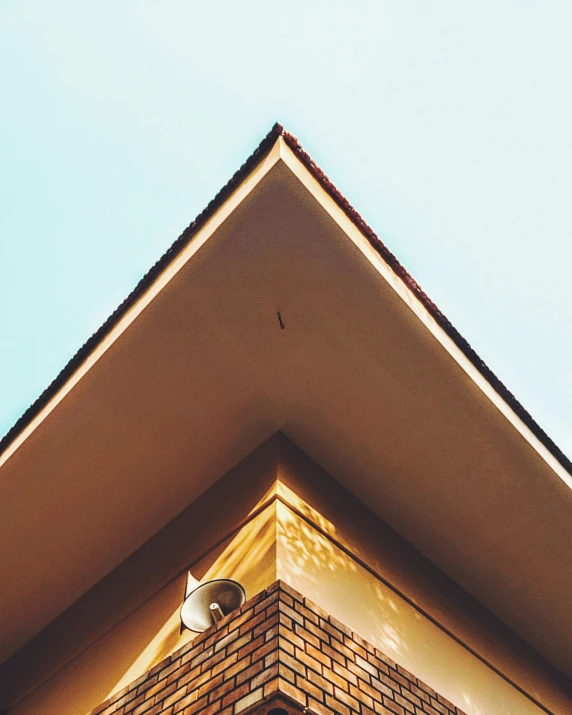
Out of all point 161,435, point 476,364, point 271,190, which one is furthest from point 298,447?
point 271,190

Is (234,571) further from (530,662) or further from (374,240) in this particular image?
(530,662)

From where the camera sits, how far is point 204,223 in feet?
14.0

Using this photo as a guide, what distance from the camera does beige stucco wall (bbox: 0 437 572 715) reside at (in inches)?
164

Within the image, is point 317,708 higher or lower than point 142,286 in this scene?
lower

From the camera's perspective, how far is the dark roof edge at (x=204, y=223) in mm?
4129

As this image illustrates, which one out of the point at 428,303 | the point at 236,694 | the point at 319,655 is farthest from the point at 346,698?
Answer: the point at 428,303

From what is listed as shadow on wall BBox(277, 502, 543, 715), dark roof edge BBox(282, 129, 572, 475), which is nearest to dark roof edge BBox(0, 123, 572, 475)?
dark roof edge BBox(282, 129, 572, 475)

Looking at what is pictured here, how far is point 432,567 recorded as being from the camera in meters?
5.41

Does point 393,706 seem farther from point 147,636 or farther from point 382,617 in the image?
point 147,636

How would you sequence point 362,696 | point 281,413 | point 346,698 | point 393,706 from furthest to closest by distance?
point 281,413, point 393,706, point 362,696, point 346,698

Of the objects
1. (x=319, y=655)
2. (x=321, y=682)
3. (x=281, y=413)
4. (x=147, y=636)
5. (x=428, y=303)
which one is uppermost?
(x=428, y=303)

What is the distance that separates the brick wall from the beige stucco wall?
220mm

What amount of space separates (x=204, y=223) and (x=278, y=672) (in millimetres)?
2611

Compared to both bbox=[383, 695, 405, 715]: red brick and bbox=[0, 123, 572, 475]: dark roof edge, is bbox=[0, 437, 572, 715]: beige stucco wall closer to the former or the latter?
bbox=[383, 695, 405, 715]: red brick
